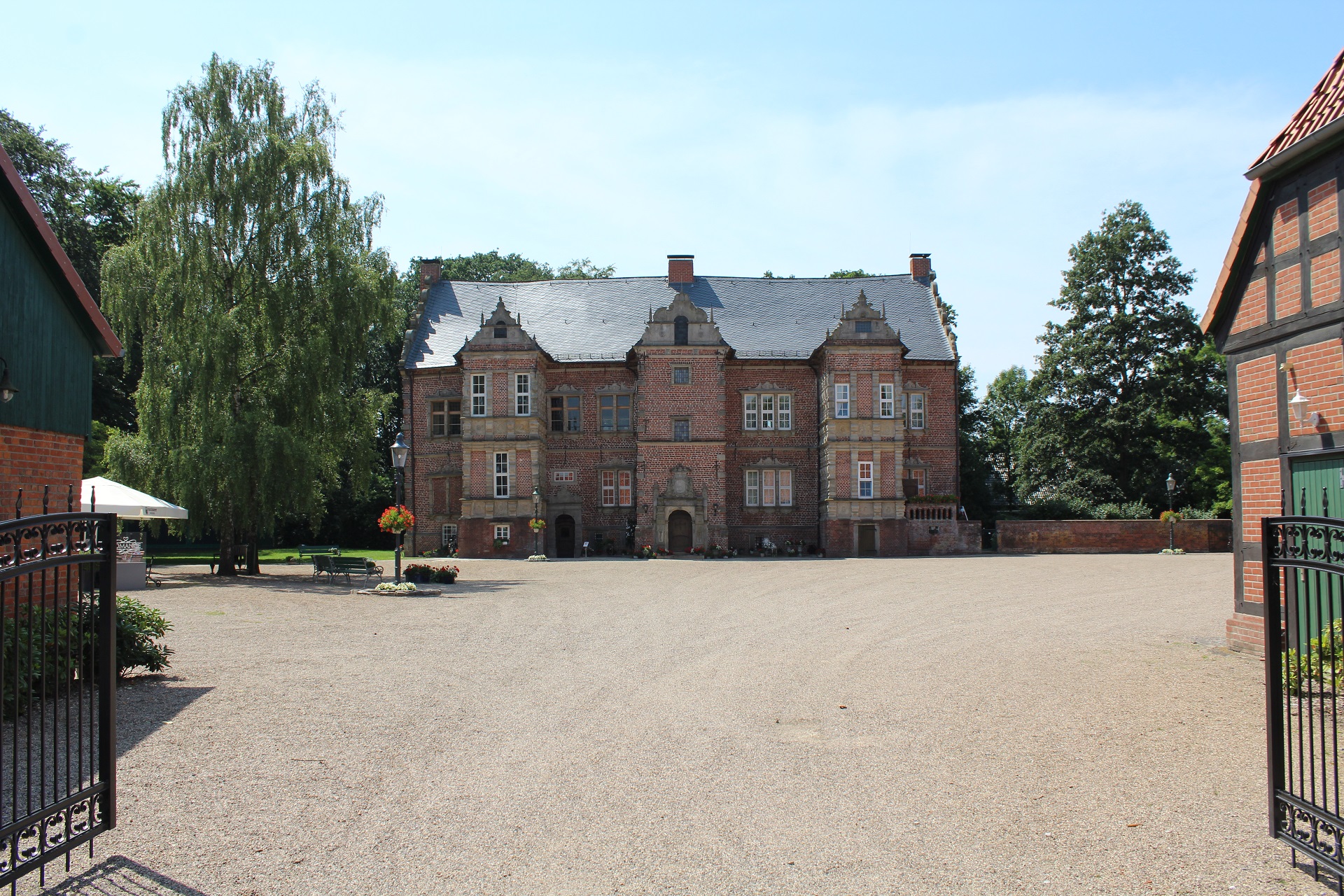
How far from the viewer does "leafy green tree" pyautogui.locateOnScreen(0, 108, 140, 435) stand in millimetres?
34062

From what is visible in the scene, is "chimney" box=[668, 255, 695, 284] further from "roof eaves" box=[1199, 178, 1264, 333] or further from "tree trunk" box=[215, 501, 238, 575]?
"roof eaves" box=[1199, 178, 1264, 333]

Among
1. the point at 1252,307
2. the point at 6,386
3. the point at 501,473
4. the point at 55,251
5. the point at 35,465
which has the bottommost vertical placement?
the point at 35,465

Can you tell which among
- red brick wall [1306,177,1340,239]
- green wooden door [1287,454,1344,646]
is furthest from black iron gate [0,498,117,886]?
red brick wall [1306,177,1340,239]

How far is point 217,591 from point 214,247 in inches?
411

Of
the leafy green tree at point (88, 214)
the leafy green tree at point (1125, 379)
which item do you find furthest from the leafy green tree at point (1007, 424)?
the leafy green tree at point (88, 214)

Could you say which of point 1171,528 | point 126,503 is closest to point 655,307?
point 1171,528

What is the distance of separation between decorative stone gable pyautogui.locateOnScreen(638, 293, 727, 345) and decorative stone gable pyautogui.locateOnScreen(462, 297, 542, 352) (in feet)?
15.9

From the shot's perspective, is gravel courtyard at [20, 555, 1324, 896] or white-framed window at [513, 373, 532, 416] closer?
gravel courtyard at [20, 555, 1324, 896]

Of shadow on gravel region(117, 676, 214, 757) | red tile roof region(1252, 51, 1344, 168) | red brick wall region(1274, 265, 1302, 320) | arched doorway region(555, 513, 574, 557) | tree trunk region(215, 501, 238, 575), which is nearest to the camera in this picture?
shadow on gravel region(117, 676, 214, 757)

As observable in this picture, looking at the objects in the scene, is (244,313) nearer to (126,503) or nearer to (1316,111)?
(126,503)

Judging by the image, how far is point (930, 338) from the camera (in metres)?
42.4

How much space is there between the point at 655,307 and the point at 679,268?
267 cm

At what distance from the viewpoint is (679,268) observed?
45.0 m

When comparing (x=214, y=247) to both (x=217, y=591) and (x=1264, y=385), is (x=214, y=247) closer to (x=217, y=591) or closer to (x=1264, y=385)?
A: (x=217, y=591)
